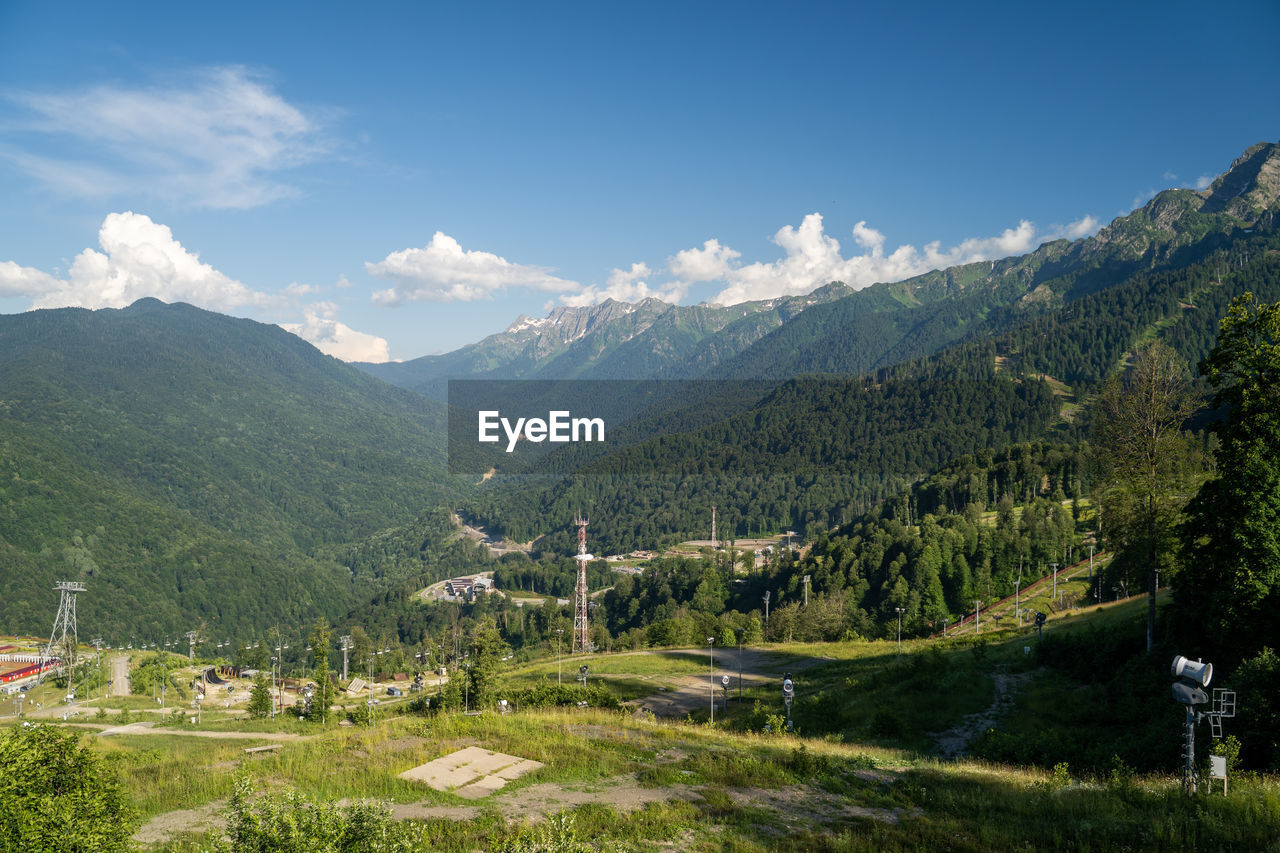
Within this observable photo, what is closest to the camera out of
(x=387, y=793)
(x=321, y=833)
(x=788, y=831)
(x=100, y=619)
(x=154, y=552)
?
(x=321, y=833)

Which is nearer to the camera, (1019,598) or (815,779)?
(815,779)

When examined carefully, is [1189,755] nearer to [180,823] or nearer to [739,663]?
[180,823]

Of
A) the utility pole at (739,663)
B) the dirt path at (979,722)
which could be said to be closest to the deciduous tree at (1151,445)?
the dirt path at (979,722)

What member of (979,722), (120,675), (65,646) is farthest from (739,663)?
(65,646)

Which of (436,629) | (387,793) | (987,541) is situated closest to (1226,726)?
(387,793)

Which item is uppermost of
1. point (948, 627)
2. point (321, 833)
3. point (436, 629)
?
point (321, 833)

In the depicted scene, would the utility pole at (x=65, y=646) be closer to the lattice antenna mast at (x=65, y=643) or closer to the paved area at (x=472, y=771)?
the lattice antenna mast at (x=65, y=643)

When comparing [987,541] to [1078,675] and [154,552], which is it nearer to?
[1078,675]
